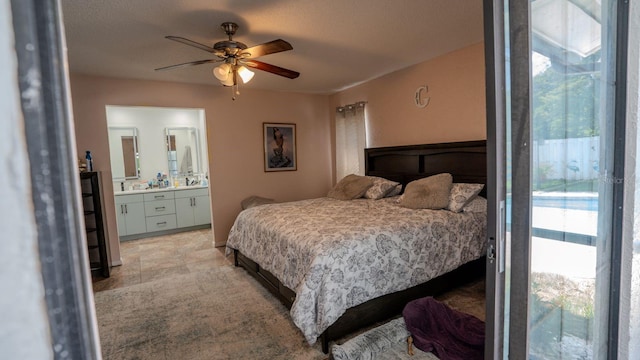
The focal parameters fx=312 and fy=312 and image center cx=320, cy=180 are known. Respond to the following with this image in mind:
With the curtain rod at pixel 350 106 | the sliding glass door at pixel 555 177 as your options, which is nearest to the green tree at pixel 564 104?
the sliding glass door at pixel 555 177

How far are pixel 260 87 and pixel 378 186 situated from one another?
237 centimetres

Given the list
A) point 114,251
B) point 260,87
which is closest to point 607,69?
point 260,87

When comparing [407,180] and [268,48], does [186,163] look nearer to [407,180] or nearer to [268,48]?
[407,180]

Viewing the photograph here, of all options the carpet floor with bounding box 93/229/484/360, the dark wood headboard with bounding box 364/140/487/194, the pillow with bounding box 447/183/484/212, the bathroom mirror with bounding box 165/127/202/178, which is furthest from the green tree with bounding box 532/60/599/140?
the bathroom mirror with bounding box 165/127/202/178

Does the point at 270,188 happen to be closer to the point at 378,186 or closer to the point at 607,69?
the point at 378,186

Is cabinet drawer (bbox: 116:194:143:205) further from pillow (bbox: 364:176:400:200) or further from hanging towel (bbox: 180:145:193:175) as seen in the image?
pillow (bbox: 364:176:400:200)

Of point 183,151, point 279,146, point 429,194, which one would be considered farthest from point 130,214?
point 429,194

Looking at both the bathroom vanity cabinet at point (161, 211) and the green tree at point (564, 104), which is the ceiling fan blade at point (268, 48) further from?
the bathroom vanity cabinet at point (161, 211)

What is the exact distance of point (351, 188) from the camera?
163 inches

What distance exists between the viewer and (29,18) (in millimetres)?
363

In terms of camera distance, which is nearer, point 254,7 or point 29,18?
point 29,18

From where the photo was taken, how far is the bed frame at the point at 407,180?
2.30m

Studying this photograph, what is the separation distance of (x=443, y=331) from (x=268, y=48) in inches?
95.1

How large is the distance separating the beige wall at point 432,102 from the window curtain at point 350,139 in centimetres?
13
